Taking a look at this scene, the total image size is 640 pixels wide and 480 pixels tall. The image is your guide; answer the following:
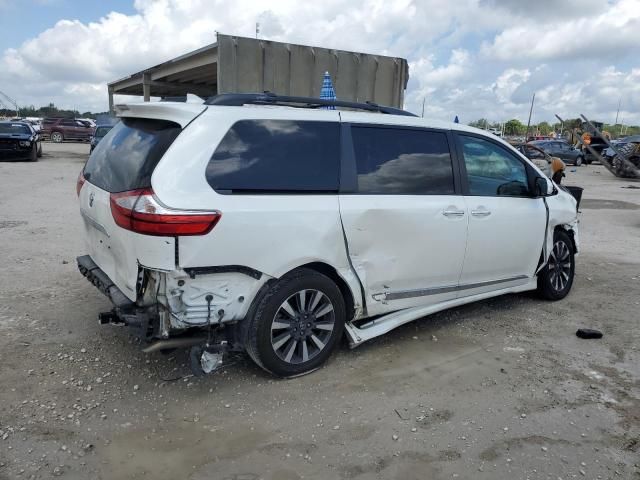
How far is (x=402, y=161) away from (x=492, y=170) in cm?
110

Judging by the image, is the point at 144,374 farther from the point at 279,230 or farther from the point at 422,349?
the point at 422,349

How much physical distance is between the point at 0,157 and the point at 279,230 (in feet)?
66.3

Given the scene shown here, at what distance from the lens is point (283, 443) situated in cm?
302

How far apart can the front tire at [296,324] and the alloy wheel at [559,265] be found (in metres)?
2.75

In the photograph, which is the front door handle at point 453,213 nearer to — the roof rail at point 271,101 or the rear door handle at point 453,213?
the rear door handle at point 453,213

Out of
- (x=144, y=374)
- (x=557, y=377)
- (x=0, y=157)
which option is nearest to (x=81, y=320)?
(x=144, y=374)

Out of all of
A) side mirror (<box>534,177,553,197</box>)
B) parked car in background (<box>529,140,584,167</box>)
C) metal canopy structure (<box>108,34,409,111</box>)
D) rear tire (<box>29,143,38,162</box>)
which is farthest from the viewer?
parked car in background (<box>529,140,584,167</box>)

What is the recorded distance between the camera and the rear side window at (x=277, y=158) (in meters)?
3.28

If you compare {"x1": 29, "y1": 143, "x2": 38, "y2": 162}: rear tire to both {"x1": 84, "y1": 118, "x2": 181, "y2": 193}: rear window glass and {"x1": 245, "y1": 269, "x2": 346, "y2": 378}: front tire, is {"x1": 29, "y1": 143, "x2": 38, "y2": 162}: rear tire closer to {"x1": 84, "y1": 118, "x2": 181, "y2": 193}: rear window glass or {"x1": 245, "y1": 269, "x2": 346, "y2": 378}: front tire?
{"x1": 84, "y1": 118, "x2": 181, "y2": 193}: rear window glass

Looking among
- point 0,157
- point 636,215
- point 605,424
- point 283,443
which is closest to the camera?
point 283,443

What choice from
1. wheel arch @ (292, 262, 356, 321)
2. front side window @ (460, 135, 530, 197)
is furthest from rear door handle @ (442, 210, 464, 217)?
wheel arch @ (292, 262, 356, 321)

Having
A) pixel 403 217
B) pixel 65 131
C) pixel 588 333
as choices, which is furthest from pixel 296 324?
pixel 65 131

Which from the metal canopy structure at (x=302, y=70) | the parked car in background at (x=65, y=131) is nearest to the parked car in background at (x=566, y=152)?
the metal canopy structure at (x=302, y=70)

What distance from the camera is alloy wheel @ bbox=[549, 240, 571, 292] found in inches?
213
